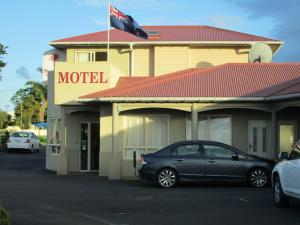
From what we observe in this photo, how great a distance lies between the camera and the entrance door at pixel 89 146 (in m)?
25.7

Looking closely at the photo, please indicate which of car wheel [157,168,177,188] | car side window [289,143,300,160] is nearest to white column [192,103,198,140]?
car wheel [157,168,177,188]

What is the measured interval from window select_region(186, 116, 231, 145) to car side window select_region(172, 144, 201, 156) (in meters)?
4.30

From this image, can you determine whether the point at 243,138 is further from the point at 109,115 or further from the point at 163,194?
the point at 163,194

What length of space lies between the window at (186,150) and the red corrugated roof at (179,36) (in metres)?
10.8

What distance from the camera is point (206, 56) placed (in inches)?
1144

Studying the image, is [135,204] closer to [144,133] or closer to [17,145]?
[144,133]

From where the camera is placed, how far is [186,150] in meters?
18.9

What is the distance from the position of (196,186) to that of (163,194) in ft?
9.30

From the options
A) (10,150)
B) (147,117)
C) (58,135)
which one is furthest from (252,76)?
(10,150)

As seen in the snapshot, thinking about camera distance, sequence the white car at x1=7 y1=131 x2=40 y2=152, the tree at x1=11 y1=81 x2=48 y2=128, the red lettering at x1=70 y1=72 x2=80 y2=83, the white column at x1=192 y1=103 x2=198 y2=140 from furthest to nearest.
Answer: the tree at x1=11 y1=81 x2=48 y2=128 < the white car at x1=7 y1=131 x2=40 y2=152 < the red lettering at x1=70 y1=72 x2=80 y2=83 < the white column at x1=192 y1=103 x2=198 y2=140

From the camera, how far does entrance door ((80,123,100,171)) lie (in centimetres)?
2567

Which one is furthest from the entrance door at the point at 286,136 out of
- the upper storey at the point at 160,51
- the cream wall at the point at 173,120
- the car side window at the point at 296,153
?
the car side window at the point at 296,153

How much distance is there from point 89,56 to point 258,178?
13.2m

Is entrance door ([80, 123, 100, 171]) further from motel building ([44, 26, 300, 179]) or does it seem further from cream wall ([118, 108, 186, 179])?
cream wall ([118, 108, 186, 179])
